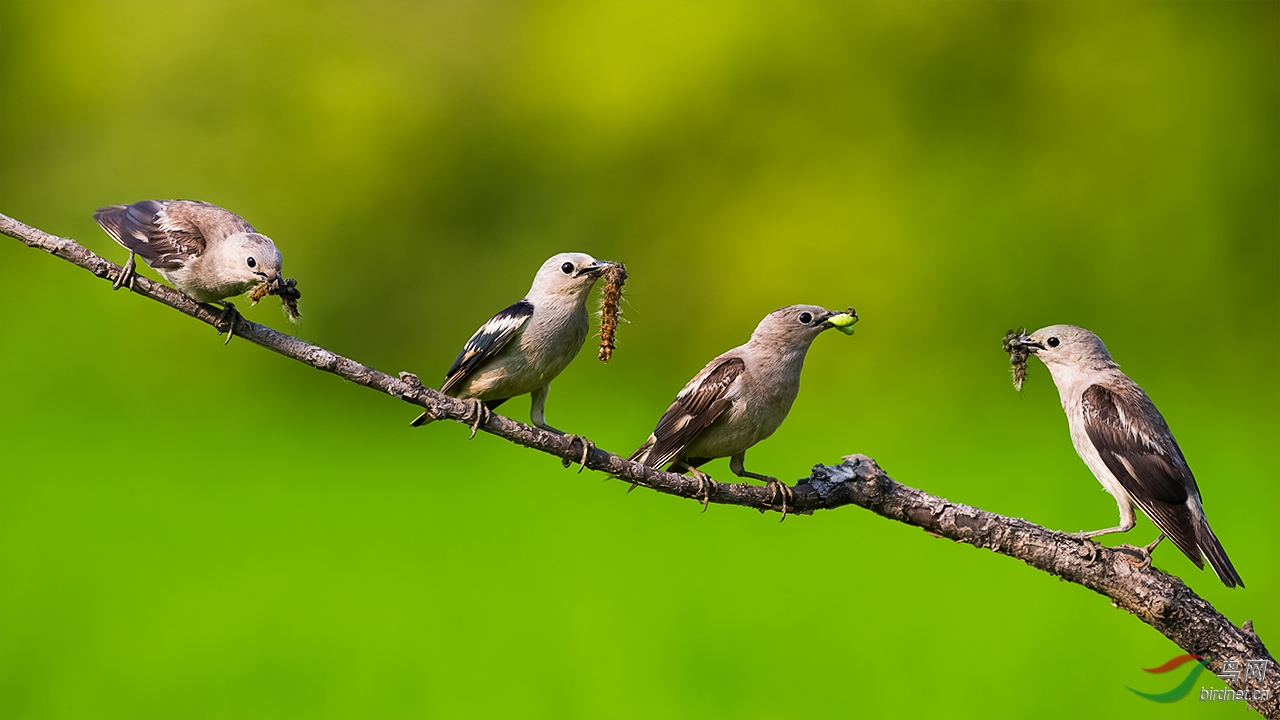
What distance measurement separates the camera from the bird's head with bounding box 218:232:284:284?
310 centimetres

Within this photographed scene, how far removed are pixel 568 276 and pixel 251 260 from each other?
1.20 meters

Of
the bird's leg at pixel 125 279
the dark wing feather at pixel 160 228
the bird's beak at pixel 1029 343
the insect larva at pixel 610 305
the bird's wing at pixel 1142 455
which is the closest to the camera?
the insect larva at pixel 610 305

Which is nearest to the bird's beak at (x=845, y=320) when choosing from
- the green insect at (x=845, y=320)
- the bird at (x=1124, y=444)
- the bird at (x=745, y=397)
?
the green insect at (x=845, y=320)

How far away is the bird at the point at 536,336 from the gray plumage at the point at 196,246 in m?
0.92

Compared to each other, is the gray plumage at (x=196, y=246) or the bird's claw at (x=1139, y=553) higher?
the gray plumage at (x=196, y=246)

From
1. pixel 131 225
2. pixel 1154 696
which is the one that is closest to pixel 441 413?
pixel 131 225

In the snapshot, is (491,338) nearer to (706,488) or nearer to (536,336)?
(536,336)

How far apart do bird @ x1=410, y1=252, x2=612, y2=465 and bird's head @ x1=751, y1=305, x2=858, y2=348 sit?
2.38 ft

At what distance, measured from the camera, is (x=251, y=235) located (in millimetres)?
3254

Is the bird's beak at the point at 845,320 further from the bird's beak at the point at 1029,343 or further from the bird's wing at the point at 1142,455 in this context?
the bird's wing at the point at 1142,455

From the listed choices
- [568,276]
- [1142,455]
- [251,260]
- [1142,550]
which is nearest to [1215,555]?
[1142,550]

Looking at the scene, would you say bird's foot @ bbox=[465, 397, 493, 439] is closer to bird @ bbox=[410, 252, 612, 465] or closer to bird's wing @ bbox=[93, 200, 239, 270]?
bird @ bbox=[410, 252, 612, 465]

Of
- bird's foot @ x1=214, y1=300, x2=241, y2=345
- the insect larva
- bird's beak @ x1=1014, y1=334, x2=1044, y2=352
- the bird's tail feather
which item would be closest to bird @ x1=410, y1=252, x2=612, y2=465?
the insect larva

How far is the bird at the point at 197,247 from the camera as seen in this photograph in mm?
3117
